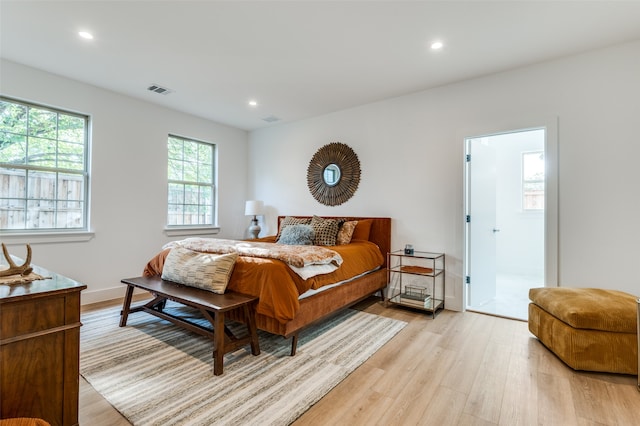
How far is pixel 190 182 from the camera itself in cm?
479

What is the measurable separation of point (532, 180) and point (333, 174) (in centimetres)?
378

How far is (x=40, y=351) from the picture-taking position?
1.23m

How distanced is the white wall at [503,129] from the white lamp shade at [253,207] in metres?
0.61

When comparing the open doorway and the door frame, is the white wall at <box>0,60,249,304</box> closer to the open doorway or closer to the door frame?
the open doorway

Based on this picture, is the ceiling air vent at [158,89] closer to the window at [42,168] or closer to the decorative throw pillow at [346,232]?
the window at [42,168]

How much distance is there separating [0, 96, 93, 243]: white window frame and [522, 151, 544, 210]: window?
686cm

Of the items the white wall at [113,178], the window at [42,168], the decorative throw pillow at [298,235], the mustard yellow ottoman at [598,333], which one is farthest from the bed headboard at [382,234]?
the window at [42,168]

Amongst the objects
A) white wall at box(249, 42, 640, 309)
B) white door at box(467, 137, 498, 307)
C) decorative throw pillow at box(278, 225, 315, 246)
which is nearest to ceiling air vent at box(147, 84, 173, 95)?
white wall at box(249, 42, 640, 309)

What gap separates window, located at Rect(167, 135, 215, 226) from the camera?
4.59 meters

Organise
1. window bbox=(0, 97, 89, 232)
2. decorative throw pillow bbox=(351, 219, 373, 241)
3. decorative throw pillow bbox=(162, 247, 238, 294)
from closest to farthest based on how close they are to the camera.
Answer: decorative throw pillow bbox=(162, 247, 238, 294), window bbox=(0, 97, 89, 232), decorative throw pillow bbox=(351, 219, 373, 241)

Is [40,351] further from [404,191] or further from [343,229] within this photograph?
[404,191]

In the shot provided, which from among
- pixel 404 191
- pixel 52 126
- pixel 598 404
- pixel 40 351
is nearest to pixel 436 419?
pixel 598 404

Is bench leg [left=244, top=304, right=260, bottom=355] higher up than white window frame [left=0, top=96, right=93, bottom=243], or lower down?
lower down

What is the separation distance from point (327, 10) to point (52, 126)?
3.43m
